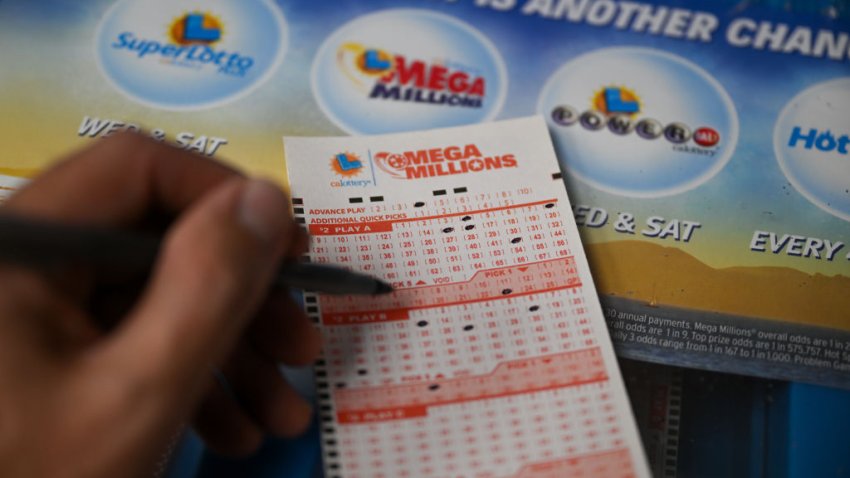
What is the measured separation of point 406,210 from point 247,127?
0.17 metres

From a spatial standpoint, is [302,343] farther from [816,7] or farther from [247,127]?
[816,7]

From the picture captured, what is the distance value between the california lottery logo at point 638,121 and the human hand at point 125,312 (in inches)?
11.8

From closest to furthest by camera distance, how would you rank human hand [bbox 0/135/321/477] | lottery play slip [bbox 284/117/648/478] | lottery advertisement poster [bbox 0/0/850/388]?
human hand [bbox 0/135/321/477] → lottery play slip [bbox 284/117/648/478] → lottery advertisement poster [bbox 0/0/850/388]

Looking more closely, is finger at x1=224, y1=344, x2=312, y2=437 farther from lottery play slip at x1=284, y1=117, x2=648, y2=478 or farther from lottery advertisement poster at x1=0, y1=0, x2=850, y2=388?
lottery advertisement poster at x1=0, y1=0, x2=850, y2=388

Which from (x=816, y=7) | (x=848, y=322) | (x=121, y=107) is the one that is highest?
(x=816, y=7)

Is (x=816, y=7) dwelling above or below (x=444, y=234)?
above

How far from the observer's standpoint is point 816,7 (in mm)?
714

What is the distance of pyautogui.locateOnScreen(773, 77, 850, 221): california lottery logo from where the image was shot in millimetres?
622

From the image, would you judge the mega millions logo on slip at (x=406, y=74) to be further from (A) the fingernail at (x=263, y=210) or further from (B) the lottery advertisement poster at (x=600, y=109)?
(A) the fingernail at (x=263, y=210)

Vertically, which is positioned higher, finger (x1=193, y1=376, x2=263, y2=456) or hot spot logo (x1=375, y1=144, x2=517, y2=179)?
hot spot logo (x1=375, y1=144, x2=517, y2=179)

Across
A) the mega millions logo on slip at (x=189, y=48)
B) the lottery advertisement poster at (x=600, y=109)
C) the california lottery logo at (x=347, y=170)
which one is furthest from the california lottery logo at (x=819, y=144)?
the mega millions logo on slip at (x=189, y=48)

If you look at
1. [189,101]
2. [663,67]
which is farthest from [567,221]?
[189,101]

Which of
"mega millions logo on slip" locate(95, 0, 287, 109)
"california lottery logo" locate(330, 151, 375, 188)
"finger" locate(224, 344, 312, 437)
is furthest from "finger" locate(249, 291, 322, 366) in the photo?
"mega millions logo on slip" locate(95, 0, 287, 109)

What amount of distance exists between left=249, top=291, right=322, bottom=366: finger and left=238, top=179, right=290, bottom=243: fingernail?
9 centimetres
